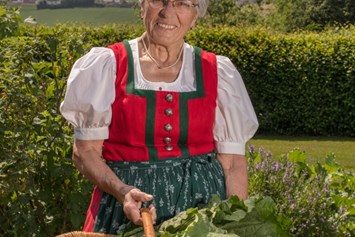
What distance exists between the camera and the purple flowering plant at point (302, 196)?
15.2 ft

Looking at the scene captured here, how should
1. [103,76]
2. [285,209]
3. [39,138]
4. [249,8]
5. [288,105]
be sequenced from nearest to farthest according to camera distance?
[103,76] → [39,138] → [285,209] → [288,105] → [249,8]

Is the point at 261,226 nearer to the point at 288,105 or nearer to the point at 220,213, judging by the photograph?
the point at 220,213

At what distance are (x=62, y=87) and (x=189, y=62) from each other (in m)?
1.84

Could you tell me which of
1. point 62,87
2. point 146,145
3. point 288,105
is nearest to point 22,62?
point 62,87

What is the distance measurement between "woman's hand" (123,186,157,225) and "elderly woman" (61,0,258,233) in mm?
48

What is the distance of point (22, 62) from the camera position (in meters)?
4.23

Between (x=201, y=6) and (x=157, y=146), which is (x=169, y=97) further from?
(x=201, y=6)

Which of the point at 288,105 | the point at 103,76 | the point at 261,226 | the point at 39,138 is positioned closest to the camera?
the point at 261,226

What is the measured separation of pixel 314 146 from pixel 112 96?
870 centimetres

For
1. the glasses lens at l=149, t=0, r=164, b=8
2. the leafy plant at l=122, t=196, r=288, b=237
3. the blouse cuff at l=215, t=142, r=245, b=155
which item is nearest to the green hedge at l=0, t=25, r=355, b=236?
the blouse cuff at l=215, t=142, r=245, b=155

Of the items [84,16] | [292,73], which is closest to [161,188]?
[292,73]

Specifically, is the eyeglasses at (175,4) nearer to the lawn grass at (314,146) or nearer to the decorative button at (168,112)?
the decorative button at (168,112)

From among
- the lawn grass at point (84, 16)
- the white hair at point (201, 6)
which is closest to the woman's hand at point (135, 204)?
the white hair at point (201, 6)

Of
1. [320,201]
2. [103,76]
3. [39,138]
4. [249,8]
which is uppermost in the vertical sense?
[103,76]
